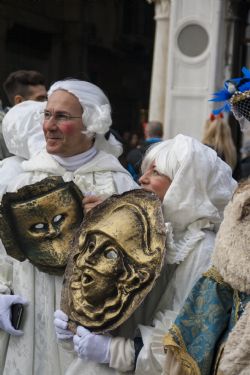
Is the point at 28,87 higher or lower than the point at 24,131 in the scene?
higher

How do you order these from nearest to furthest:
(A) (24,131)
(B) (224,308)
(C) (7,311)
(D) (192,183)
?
(B) (224,308) → (D) (192,183) → (C) (7,311) → (A) (24,131)

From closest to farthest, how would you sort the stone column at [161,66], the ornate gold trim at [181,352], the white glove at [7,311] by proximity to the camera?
the ornate gold trim at [181,352], the white glove at [7,311], the stone column at [161,66]

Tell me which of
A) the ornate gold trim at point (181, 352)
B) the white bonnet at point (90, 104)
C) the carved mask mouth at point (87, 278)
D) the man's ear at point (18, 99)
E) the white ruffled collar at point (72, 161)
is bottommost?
the ornate gold trim at point (181, 352)

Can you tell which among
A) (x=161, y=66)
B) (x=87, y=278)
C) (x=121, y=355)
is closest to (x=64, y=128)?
(x=87, y=278)

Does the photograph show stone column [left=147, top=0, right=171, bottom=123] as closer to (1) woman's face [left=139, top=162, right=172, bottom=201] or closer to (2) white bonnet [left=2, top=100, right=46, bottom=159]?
(2) white bonnet [left=2, top=100, right=46, bottom=159]

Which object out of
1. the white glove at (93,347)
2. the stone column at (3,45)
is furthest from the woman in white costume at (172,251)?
the stone column at (3,45)

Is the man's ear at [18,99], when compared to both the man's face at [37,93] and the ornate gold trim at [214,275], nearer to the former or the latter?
the man's face at [37,93]

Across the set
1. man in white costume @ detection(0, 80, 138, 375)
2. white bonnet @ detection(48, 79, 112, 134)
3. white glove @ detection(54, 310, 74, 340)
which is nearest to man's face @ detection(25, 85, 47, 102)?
man in white costume @ detection(0, 80, 138, 375)

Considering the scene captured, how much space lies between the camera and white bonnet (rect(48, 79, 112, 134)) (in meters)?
4.00

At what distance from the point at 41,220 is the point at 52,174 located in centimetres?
24

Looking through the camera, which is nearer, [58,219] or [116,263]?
[116,263]

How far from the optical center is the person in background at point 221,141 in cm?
698

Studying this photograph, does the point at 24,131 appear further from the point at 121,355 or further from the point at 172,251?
the point at 121,355

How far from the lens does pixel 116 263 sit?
330 centimetres
